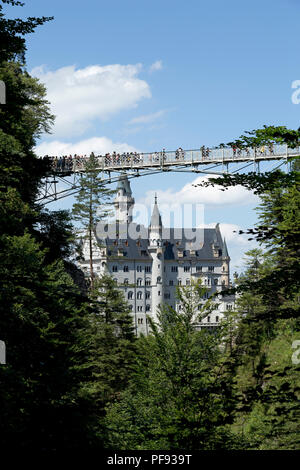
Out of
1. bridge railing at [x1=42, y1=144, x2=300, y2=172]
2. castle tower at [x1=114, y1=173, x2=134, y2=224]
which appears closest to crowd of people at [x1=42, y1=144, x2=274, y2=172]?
bridge railing at [x1=42, y1=144, x2=300, y2=172]

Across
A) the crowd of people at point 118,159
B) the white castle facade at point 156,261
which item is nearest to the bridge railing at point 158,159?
the crowd of people at point 118,159

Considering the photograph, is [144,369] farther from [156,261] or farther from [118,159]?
[156,261]

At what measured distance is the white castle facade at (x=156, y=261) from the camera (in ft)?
387

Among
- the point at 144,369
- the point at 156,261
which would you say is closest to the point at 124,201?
the point at 156,261

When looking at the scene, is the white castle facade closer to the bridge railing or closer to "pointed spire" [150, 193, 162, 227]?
"pointed spire" [150, 193, 162, 227]

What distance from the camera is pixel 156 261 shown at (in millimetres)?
122688

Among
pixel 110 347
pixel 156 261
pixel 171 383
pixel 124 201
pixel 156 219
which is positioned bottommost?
pixel 110 347

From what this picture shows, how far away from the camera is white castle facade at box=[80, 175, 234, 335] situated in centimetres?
11788

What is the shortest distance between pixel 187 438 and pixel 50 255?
26706 mm

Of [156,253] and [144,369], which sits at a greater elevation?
[156,253]

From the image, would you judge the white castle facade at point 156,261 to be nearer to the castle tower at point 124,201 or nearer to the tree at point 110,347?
the castle tower at point 124,201

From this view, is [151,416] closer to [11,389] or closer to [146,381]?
[146,381]

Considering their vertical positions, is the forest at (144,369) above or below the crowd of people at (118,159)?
below
